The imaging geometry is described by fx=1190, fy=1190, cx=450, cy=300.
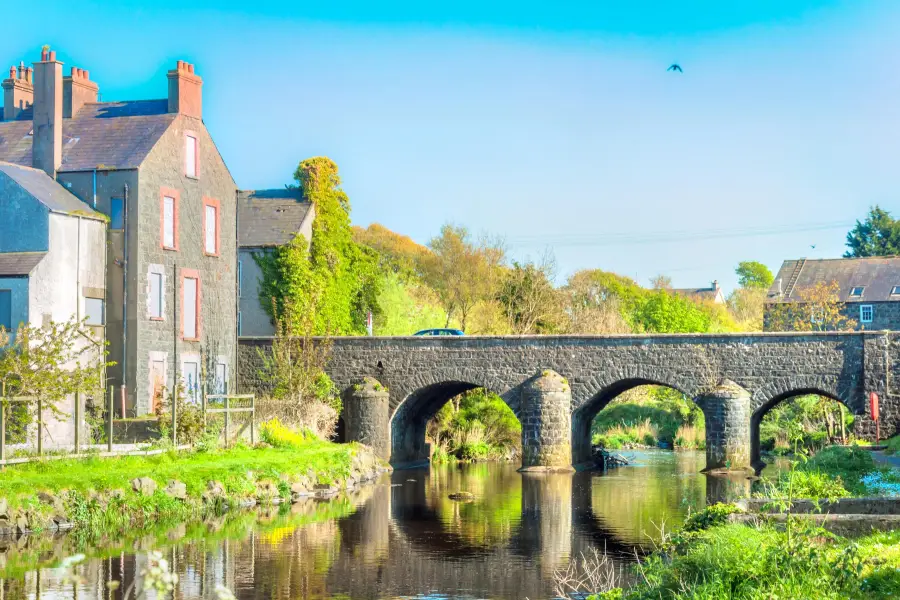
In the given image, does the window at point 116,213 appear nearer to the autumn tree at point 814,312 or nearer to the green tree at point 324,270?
the green tree at point 324,270

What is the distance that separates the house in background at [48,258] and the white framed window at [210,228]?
4027mm

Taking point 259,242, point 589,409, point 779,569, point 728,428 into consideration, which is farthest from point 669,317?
point 779,569

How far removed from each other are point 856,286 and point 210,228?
39.9 m

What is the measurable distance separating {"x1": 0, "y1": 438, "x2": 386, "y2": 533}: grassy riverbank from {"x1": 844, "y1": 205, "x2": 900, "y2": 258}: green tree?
62392 millimetres

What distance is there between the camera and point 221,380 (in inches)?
1465

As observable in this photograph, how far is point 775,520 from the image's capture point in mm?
14508

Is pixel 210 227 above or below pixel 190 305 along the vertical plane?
above

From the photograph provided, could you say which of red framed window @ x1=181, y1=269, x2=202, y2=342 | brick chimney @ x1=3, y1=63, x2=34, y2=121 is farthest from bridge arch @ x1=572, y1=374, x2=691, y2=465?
brick chimney @ x1=3, y1=63, x2=34, y2=121

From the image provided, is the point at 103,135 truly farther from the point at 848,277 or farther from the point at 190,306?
the point at 848,277

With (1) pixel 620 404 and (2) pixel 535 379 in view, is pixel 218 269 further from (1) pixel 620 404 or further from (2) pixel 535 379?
(1) pixel 620 404

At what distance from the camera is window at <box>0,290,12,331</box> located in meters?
29.6

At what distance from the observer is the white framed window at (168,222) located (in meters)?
34.0

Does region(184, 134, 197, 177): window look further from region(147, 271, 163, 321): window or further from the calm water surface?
the calm water surface

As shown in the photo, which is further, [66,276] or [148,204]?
[148,204]
